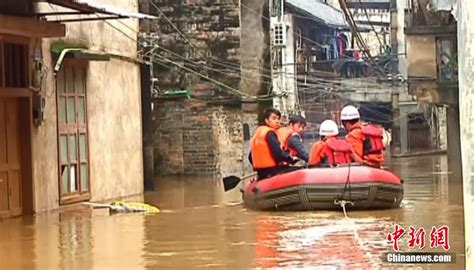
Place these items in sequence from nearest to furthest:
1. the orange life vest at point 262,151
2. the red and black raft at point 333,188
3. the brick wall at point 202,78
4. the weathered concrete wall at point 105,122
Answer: the red and black raft at point 333,188 → the orange life vest at point 262,151 → the weathered concrete wall at point 105,122 → the brick wall at point 202,78

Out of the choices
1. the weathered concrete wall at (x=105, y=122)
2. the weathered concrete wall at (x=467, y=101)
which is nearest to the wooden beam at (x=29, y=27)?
the weathered concrete wall at (x=105, y=122)

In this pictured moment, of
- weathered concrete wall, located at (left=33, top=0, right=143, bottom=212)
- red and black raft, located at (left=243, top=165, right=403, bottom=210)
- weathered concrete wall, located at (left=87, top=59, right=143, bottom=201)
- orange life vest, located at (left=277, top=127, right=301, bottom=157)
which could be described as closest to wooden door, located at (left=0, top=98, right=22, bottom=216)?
weathered concrete wall, located at (left=33, top=0, right=143, bottom=212)

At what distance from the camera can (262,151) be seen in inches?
670

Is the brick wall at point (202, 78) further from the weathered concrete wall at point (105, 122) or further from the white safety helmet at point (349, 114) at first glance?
the white safety helmet at point (349, 114)

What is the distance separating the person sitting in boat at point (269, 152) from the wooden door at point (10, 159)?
405 cm

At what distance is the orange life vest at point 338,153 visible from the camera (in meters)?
17.1

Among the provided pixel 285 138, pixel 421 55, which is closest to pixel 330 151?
pixel 285 138

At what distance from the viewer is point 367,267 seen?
987 cm

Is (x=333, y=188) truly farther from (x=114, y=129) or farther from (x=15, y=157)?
(x=114, y=129)

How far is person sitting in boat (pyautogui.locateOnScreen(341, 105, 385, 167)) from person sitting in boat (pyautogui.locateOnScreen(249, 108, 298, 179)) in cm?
108

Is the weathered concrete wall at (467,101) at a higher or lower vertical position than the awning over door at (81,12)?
lower

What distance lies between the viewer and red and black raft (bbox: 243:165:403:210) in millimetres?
15938

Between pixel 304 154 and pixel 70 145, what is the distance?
4.64 metres

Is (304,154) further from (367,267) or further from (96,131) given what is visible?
(367,267)
